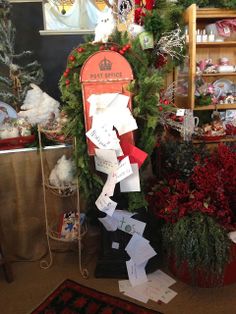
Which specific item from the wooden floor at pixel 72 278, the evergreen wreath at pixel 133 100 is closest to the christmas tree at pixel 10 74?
the evergreen wreath at pixel 133 100

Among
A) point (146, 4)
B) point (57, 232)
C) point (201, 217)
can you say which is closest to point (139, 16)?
point (146, 4)

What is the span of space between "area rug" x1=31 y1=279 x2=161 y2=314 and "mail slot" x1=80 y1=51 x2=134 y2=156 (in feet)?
3.46

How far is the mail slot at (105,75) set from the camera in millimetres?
1588

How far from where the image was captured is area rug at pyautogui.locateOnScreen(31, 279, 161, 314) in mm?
1681

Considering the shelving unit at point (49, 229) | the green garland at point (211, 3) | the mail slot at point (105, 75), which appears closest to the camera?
the mail slot at point (105, 75)

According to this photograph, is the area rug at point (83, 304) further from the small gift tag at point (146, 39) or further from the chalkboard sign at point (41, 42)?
the chalkboard sign at point (41, 42)

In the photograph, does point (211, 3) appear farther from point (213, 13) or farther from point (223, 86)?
point (223, 86)

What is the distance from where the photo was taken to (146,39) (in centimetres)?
183

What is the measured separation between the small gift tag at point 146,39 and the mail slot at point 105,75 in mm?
306

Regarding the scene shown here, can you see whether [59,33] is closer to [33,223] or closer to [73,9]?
[73,9]

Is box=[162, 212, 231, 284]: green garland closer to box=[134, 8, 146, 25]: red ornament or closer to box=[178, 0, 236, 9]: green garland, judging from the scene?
box=[134, 8, 146, 25]: red ornament

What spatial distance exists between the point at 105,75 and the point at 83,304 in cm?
129

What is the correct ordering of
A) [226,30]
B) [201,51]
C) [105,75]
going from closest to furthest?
[105,75], [226,30], [201,51]

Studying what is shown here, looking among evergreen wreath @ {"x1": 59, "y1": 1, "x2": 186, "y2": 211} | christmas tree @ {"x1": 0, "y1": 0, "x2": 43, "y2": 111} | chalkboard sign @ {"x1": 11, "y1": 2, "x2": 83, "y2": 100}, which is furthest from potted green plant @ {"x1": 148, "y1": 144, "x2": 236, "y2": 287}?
chalkboard sign @ {"x1": 11, "y1": 2, "x2": 83, "y2": 100}
